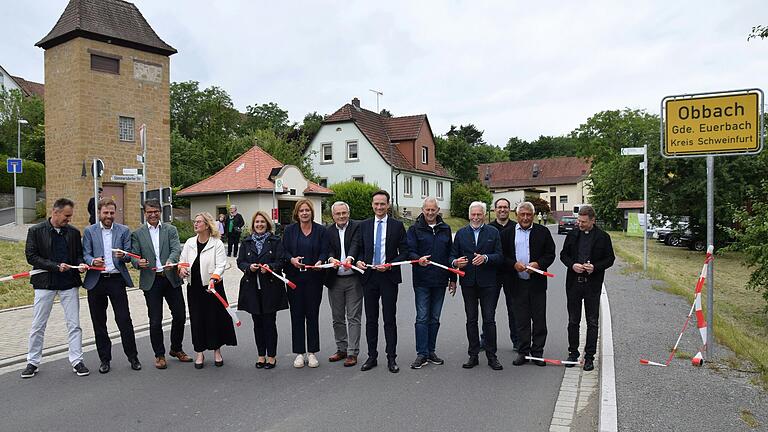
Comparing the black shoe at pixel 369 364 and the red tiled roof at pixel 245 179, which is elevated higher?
the red tiled roof at pixel 245 179

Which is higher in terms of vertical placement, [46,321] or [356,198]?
[356,198]

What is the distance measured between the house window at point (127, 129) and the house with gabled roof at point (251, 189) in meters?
6.05

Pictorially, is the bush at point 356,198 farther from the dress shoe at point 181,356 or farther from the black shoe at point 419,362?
the black shoe at point 419,362

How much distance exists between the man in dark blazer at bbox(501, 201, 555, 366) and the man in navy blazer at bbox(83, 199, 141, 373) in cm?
431

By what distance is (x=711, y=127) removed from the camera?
286 inches

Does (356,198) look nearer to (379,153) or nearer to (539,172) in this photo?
(379,153)

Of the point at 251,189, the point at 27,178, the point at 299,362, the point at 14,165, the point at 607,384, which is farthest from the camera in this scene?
the point at 27,178

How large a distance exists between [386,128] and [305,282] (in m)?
45.8

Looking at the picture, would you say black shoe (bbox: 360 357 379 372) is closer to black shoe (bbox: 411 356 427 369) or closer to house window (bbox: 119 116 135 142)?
black shoe (bbox: 411 356 427 369)

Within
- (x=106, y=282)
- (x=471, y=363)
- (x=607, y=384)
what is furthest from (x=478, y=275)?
(x=106, y=282)

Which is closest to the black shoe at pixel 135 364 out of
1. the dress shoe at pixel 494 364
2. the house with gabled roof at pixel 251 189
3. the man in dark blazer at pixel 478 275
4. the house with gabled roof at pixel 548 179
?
the man in dark blazer at pixel 478 275

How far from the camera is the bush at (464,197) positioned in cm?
5372

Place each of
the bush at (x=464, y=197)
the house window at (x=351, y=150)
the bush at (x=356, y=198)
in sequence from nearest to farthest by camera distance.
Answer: the bush at (x=356, y=198)
the house window at (x=351, y=150)
the bush at (x=464, y=197)

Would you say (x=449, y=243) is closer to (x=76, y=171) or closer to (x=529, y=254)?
(x=529, y=254)
